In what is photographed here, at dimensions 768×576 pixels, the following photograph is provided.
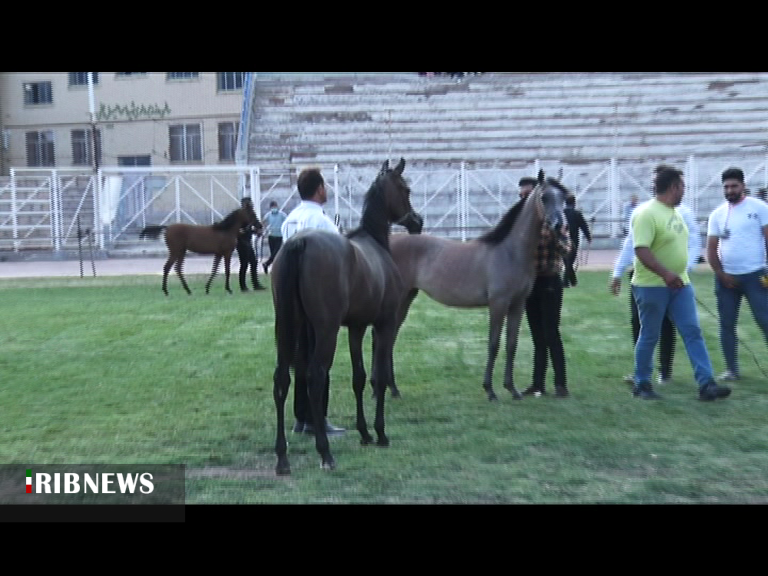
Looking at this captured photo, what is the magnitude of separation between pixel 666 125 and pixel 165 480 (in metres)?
31.6

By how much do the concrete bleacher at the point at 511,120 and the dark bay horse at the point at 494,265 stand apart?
2261cm

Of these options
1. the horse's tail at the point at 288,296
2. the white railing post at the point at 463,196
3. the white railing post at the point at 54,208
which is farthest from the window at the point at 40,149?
the horse's tail at the point at 288,296

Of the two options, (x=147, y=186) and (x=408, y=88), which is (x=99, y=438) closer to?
(x=147, y=186)

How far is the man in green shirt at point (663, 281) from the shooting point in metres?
8.76

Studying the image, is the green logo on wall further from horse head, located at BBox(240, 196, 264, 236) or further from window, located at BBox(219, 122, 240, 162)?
horse head, located at BBox(240, 196, 264, 236)

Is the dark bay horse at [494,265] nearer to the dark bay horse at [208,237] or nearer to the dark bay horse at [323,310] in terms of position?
the dark bay horse at [323,310]

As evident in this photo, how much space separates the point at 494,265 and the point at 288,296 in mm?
3351

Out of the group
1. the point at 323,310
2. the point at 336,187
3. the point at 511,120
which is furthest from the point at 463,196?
the point at 323,310

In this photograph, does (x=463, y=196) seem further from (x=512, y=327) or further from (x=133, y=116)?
(x=512, y=327)

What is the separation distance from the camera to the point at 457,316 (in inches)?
611

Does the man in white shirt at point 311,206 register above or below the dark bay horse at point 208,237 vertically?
above

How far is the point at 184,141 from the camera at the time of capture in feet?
144

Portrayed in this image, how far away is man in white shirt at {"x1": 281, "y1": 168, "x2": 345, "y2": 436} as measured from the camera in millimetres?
7445
